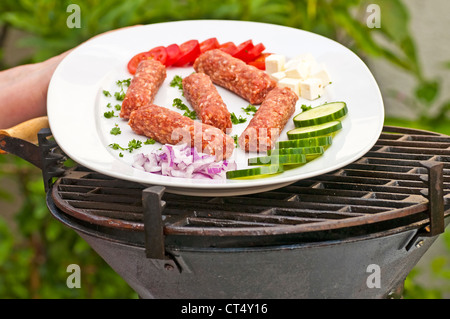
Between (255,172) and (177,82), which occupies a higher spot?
(177,82)

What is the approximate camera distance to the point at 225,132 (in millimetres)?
1898

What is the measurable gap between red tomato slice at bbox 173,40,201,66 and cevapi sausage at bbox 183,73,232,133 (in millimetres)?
208

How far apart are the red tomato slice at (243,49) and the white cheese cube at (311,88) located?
1.08 ft

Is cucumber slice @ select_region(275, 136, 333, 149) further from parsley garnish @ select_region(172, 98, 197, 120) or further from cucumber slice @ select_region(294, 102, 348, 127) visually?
parsley garnish @ select_region(172, 98, 197, 120)

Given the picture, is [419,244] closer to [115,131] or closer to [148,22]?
[115,131]

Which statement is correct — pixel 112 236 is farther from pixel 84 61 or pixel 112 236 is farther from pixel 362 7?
pixel 362 7

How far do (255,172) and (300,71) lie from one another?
625mm

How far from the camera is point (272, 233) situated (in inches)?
56.2

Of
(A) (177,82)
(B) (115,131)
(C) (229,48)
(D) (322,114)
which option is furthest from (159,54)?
(D) (322,114)

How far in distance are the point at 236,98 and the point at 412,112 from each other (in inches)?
79.6
